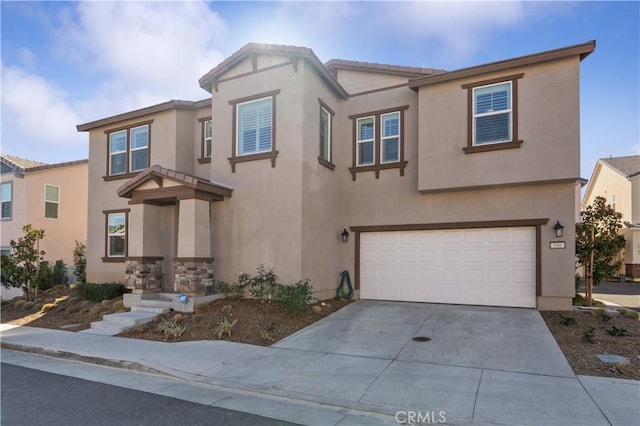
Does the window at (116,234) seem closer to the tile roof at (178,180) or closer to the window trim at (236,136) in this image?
the tile roof at (178,180)

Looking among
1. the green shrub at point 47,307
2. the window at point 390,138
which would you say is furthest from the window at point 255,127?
the green shrub at point 47,307

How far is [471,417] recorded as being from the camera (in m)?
4.82

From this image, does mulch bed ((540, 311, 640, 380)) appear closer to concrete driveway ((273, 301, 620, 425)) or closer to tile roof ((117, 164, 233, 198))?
concrete driveway ((273, 301, 620, 425))

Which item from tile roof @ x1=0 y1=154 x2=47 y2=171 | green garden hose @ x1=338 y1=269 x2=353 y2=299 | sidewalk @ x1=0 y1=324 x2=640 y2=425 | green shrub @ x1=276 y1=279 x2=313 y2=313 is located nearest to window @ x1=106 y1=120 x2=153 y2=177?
tile roof @ x1=0 y1=154 x2=47 y2=171

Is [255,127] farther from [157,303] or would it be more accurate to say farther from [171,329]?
[171,329]

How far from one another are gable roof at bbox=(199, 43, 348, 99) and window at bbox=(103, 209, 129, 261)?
5826mm

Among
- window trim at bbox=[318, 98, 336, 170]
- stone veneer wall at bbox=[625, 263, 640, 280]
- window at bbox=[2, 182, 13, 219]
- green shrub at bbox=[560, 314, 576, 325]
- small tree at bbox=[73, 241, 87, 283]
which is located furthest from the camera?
stone veneer wall at bbox=[625, 263, 640, 280]

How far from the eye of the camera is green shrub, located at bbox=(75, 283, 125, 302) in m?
12.9

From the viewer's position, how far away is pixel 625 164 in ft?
87.4

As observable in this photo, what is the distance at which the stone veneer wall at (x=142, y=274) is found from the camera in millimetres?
11914

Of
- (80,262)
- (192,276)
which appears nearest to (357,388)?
(192,276)

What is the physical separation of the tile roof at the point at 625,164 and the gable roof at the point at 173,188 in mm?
24445

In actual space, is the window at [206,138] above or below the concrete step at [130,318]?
above

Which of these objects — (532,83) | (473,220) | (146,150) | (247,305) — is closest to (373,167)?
(473,220)
